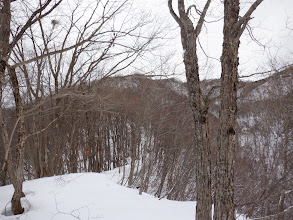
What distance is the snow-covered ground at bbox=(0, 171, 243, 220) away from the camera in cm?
537

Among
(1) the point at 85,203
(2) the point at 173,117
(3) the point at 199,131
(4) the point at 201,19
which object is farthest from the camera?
(2) the point at 173,117

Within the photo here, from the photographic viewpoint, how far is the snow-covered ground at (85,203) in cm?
537

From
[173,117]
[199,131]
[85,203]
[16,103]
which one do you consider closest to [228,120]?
[199,131]

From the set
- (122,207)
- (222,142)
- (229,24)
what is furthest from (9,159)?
(229,24)

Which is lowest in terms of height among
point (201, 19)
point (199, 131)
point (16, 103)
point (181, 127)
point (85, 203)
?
point (85, 203)

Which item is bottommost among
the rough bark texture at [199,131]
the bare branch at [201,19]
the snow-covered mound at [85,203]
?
the snow-covered mound at [85,203]

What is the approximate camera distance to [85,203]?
6102 millimetres

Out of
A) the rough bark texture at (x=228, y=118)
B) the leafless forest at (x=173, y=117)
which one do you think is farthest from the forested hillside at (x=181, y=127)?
the rough bark texture at (x=228, y=118)

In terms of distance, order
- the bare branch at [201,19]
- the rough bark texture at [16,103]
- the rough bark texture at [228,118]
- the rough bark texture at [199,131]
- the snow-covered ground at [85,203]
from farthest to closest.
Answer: the snow-covered ground at [85,203]
the rough bark texture at [16,103]
the bare branch at [201,19]
the rough bark texture at [199,131]
the rough bark texture at [228,118]

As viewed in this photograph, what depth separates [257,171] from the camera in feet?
39.2

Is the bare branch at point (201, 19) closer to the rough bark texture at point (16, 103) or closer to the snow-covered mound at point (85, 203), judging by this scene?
the rough bark texture at point (16, 103)

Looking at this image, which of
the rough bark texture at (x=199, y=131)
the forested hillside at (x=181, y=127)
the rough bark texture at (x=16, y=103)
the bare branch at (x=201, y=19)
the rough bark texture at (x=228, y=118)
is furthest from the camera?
the forested hillside at (x=181, y=127)

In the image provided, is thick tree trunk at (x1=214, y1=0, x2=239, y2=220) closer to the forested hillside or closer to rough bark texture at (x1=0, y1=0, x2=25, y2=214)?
rough bark texture at (x1=0, y1=0, x2=25, y2=214)

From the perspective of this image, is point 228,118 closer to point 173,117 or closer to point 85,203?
point 85,203
